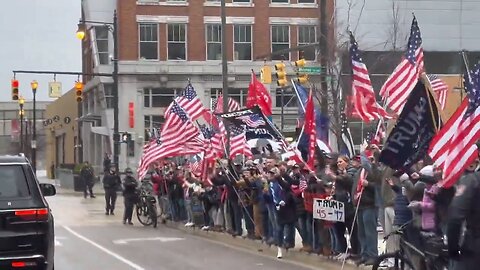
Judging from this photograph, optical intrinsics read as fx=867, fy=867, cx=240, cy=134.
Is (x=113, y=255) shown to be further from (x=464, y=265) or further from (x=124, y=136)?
(x=124, y=136)

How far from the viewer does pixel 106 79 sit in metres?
54.7

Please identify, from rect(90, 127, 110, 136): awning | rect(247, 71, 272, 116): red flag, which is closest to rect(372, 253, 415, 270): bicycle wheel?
rect(247, 71, 272, 116): red flag

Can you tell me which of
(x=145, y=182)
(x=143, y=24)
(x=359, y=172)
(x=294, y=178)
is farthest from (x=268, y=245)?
(x=143, y=24)

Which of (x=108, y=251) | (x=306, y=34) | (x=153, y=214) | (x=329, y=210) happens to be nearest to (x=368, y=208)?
(x=329, y=210)

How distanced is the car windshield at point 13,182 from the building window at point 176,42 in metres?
43.2

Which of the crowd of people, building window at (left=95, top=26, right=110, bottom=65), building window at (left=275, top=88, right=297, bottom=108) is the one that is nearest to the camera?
the crowd of people

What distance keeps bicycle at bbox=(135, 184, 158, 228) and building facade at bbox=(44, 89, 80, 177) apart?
1676 inches

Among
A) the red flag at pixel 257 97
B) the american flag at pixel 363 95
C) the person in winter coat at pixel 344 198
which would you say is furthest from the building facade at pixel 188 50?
the person in winter coat at pixel 344 198

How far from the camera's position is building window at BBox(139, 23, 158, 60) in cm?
5359

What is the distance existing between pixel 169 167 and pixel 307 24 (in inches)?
1202

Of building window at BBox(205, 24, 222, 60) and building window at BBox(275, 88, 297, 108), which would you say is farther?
building window at BBox(275, 88, 297, 108)

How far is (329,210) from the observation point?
49.6ft

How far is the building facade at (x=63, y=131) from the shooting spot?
72125 millimetres

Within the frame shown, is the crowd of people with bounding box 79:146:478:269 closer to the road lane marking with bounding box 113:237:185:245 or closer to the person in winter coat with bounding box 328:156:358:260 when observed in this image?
the person in winter coat with bounding box 328:156:358:260
